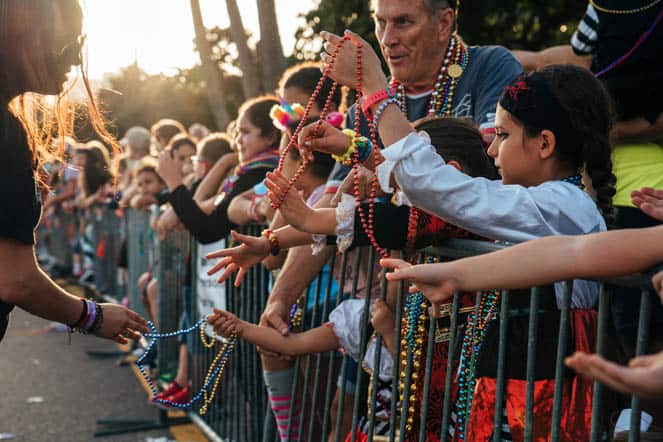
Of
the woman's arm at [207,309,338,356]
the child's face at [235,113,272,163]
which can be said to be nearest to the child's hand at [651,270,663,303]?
the woman's arm at [207,309,338,356]

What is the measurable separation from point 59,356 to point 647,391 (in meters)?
7.75

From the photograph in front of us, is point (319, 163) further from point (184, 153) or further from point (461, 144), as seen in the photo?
point (184, 153)

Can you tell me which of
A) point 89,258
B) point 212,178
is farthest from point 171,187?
point 89,258

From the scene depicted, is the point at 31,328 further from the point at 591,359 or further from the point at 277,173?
the point at 591,359

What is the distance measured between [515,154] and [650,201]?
17.0 inches

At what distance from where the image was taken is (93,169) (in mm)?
11234

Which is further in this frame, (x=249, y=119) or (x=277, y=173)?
(x=249, y=119)

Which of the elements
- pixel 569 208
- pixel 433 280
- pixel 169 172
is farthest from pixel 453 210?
pixel 169 172

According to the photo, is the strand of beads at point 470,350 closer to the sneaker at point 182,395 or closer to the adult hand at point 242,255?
the adult hand at point 242,255

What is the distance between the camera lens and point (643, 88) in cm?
315

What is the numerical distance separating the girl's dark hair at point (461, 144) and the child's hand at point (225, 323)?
1.09 m

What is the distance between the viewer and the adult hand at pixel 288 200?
272 centimetres

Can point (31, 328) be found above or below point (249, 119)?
below

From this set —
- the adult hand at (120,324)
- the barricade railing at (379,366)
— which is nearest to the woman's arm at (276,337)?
the barricade railing at (379,366)
